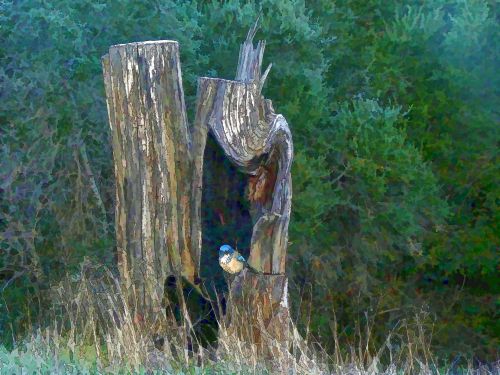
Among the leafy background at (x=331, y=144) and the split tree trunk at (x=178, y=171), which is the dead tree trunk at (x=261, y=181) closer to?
the split tree trunk at (x=178, y=171)

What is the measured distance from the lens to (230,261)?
695 cm

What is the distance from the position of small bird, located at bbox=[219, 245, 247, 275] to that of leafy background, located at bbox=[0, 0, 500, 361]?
127 inches

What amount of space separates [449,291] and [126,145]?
232 inches

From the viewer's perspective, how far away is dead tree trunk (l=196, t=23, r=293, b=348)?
6.87 meters

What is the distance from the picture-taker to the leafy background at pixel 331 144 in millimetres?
10234

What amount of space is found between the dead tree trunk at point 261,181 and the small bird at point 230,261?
6 cm

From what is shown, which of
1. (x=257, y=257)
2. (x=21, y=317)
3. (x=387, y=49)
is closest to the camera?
(x=257, y=257)

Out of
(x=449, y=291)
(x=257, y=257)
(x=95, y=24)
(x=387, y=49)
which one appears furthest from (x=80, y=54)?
(x=449, y=291)

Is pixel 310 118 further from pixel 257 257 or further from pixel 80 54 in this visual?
pixel 257 257

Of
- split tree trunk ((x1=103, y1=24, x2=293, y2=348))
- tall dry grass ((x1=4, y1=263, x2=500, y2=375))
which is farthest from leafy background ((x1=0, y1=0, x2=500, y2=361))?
split tree trunk ((x1=103, y1=24, x2=293, y2=348))

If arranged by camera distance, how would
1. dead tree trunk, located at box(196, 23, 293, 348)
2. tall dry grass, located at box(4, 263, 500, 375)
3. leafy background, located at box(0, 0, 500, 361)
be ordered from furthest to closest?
leafy background, located at box(0, 0, 500, 361) → dead tree trunk, located at box(196, 23, 293, 348) → tall dry grass, located at box(4, 263, 500, 375)

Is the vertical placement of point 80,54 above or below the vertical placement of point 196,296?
above

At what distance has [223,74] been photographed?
408 inches

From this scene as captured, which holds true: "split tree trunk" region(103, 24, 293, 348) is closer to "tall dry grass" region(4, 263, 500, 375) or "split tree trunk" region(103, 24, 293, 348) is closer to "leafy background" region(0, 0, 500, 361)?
"tall dry grass" region(4, 263, 500, 375)
